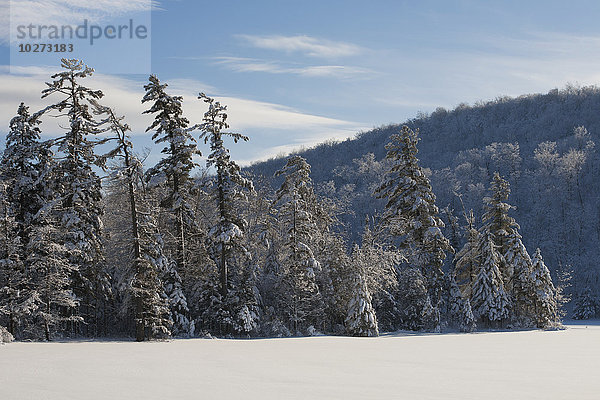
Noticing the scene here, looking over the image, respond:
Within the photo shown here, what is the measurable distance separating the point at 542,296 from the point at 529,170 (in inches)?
4081

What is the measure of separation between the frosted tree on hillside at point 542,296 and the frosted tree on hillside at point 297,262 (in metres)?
16.5

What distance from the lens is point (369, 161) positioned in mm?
159750

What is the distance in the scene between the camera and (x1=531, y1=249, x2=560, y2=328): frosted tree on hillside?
3572cm

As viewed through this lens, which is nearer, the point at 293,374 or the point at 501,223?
the point at 293,374

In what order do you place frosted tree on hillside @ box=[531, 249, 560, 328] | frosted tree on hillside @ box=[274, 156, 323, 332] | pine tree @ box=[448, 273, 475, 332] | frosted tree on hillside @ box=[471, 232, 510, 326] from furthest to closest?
frosted tree on hillside @ box=[471, 232, 510, 326], frosted tree on hillside @ box=[531, 249, 560, 328], pine tree @ box=[448, 273, 475, 332], frosted tree on hillside @ box=[274, 156, 323, 332]

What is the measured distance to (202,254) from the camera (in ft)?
97.7

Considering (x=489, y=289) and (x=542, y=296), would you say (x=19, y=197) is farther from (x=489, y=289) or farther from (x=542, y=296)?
(x=542, y=296)

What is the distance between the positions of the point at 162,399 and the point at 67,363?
15.0ft

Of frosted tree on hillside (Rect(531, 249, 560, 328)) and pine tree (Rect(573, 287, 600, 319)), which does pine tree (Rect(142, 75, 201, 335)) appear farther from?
pine tree (Rect(573, 287, 600, 319))

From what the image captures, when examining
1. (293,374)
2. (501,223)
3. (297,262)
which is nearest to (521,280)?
(501,223)

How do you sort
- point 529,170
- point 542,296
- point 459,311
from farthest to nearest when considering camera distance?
point 529,170 → point 459,311 → point 542,296

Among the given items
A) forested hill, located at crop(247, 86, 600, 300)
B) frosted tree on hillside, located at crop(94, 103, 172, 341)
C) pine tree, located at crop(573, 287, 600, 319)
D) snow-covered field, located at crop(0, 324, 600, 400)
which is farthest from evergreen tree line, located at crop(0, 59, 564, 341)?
pine tree, located at crop(573, 287, 600, 319)

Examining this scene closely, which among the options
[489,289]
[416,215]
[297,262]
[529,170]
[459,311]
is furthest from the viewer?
[529,170]

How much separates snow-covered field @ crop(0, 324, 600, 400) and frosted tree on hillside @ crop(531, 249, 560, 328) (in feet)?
79.4
